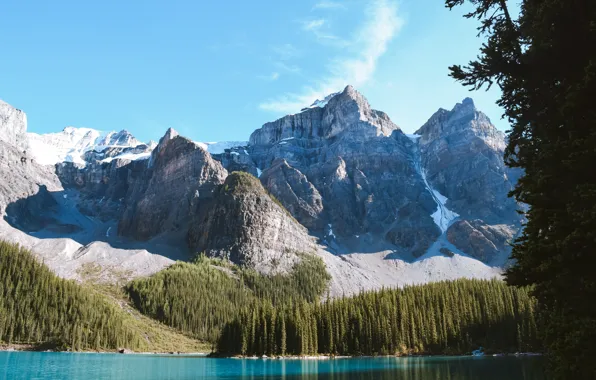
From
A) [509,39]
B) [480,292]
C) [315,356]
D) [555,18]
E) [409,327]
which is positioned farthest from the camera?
[480,292]

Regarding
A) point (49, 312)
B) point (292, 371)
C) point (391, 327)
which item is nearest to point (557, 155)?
point (292, 371)

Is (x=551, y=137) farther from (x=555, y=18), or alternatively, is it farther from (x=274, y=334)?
(x=274, y=334)

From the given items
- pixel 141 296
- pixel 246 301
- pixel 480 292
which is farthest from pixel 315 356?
pixel 141 296

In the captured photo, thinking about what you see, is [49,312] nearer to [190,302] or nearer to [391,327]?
[190,302]

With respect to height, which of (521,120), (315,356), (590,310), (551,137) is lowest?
(315,356)

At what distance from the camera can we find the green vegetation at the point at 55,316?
129000mm

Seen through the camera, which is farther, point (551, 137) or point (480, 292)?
point (480, 292)

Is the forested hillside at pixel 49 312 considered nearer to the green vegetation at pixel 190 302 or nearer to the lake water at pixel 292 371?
the green vegetation at pixel 190 302

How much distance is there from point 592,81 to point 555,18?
294 cm

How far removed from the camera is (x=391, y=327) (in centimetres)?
11494

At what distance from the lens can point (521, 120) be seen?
15.9 metres

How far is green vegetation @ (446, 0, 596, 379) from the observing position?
12570 mm

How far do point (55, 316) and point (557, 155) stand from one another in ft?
493

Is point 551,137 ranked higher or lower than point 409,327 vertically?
higher
